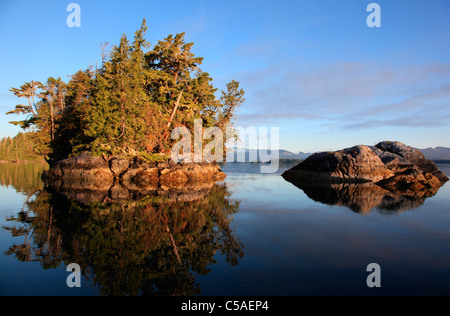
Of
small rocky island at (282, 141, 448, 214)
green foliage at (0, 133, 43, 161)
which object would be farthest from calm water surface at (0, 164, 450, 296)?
green foliage at (0, 133, 43, 161)

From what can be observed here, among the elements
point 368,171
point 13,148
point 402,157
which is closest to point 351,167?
point 368,171

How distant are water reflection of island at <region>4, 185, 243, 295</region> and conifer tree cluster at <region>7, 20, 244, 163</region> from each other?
651 inches

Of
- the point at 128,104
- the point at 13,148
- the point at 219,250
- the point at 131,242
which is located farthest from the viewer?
the point at 13,148

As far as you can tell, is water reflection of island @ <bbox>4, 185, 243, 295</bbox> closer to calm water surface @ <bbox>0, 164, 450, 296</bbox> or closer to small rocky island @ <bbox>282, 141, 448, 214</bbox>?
calm water surface @ <bbox>0, 164, 450, 296</bbox>

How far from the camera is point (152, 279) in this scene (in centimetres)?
538

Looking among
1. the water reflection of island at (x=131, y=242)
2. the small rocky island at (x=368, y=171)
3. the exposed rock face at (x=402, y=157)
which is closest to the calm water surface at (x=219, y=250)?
the water reflection of island at (x=131, y=242)

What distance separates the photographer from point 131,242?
7.63m

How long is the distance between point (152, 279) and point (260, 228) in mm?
5363

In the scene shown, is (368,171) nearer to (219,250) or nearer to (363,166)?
(363,166)

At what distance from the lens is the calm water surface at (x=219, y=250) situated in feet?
17.2

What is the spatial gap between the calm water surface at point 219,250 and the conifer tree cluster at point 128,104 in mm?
16816

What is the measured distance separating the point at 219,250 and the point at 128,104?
2455 cm
